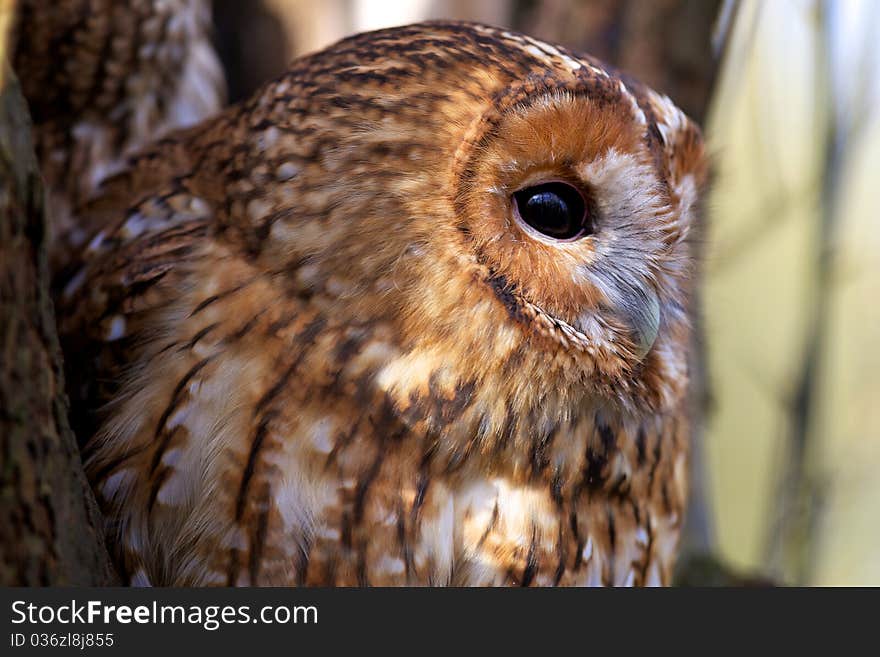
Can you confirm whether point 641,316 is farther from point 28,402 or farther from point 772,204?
point 772,204

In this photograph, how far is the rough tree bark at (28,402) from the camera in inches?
33.4

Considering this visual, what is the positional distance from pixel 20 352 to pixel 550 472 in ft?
2.81

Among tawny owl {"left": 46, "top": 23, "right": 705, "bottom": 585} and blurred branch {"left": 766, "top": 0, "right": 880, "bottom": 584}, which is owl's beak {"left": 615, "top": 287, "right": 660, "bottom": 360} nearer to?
tawny owl {"left": 46, "top": 23, "right": 705, "bottom": 585}

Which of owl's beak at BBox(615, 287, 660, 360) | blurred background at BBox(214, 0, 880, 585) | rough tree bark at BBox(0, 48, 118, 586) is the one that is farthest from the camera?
blurred background at BBox(214, 0, 880, 585)

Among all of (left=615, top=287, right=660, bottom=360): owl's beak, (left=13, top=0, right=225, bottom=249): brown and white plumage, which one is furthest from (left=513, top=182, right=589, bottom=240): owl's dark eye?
(left=13, top=0, right=225, bottom=249): brown and white plumage

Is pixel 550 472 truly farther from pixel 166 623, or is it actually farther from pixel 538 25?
pixel 538 25

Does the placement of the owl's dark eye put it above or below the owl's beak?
above

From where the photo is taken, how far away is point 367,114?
1.40 meters

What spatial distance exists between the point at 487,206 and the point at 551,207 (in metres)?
0.11

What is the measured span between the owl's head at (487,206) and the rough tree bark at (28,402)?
1.63 feet

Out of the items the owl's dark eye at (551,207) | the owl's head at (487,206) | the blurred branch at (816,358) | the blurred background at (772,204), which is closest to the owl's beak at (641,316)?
the owl's head at (487,206)

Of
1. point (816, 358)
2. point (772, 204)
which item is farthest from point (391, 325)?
point (772, 204)

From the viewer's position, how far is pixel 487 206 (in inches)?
52.0

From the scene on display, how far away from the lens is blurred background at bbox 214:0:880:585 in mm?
2525
